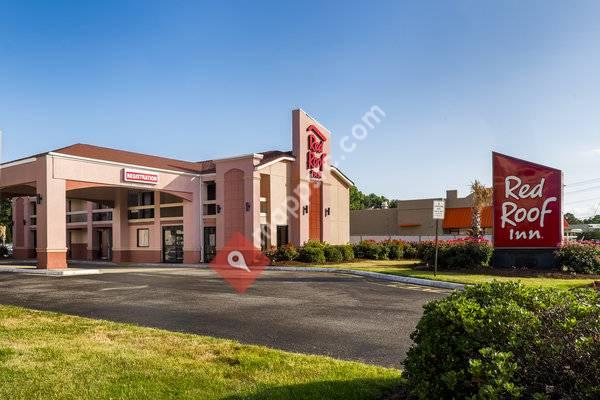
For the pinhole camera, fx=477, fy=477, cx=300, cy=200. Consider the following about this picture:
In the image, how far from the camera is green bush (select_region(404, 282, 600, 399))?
11.3 feet

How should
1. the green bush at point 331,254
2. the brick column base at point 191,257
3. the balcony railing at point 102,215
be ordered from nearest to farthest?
the green bush at point 331,254 → the brick column base at point 191,257 → the balcony railing at point 102,215

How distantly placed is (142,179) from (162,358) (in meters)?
25.6

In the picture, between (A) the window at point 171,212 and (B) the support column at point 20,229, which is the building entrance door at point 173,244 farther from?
(B) the support column at point 20,229

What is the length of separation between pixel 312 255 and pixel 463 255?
31.3ft

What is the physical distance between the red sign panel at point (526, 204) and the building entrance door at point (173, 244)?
2169 cm

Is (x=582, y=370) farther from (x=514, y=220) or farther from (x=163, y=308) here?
(x=514, y=220)

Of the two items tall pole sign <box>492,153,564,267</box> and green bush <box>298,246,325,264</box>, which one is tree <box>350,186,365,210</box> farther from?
tall pole sign <box>492,153,564,267</box>

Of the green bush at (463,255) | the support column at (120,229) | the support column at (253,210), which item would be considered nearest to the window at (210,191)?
the support column at (253,210)

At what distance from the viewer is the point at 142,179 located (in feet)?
101

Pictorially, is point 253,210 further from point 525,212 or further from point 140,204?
point 525,212

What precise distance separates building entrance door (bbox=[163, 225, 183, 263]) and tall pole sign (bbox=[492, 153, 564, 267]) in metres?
21.7

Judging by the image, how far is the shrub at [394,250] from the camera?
113ft

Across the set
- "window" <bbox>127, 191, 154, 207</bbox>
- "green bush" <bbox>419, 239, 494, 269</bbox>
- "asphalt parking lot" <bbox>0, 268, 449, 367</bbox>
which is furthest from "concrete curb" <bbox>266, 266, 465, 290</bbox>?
"window" <bbox>127, 191, 154, 207</bbox>

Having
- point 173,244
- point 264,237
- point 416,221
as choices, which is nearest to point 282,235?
point 264,237
